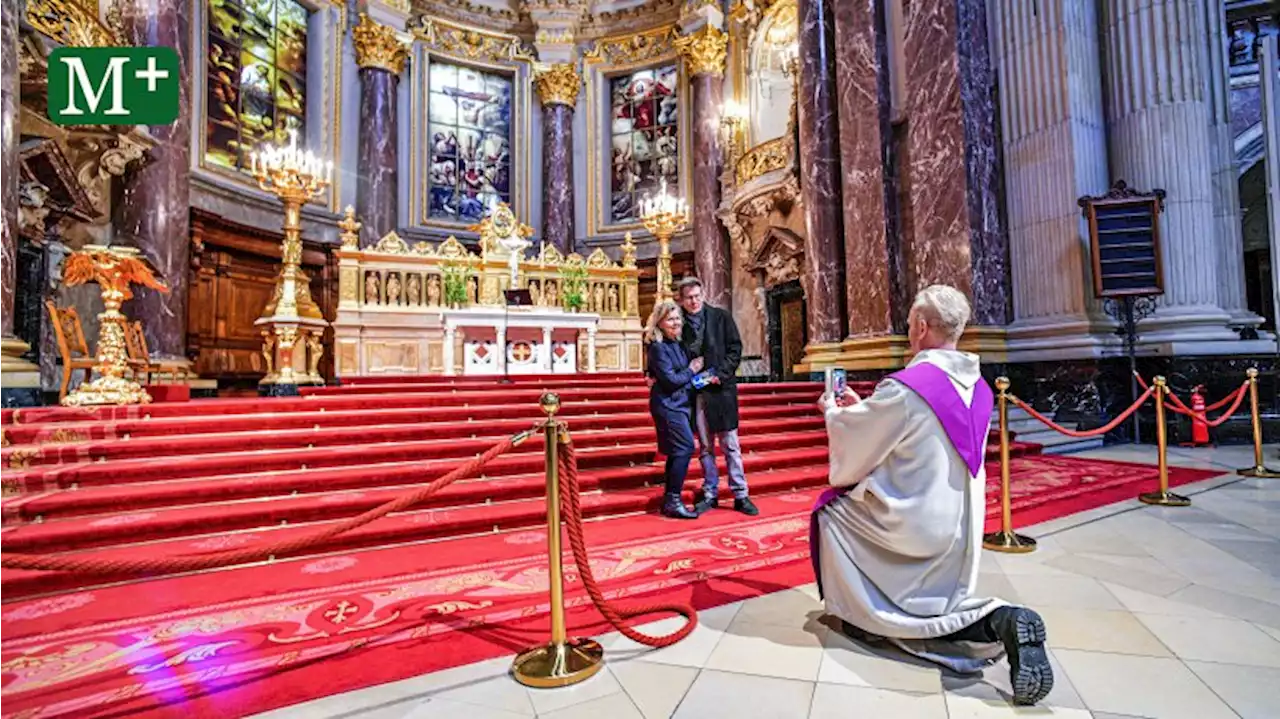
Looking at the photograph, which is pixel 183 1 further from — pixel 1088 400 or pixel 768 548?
pixel 1088 400

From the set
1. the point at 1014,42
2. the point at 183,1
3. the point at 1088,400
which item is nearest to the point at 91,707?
the point at 1088,400

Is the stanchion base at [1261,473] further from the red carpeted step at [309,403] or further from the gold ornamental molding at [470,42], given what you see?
the gold ornamental molding at [470,42]

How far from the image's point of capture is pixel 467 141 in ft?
51.5

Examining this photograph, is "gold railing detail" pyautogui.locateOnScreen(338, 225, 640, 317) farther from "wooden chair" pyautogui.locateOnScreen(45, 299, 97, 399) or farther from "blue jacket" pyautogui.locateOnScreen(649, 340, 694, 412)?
"blue jacket" pyautogui.locateOnScreen(649, 340, 694, 412)

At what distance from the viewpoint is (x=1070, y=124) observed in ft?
24.7

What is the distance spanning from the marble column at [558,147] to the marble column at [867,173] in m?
7.87

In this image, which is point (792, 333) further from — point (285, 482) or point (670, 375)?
point (285, 482)

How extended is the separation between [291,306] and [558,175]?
9.63 m

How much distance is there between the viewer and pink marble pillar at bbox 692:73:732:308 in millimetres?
14258

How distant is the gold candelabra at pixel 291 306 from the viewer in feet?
23.6

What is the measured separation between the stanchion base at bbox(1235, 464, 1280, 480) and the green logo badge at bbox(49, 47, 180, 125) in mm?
7993

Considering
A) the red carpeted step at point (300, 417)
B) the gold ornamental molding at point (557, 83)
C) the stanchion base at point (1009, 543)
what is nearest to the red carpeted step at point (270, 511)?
the red carpeted step at point (300, 417)

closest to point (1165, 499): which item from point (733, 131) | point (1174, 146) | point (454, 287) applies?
point (1174, 146)

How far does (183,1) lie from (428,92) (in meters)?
6.13
